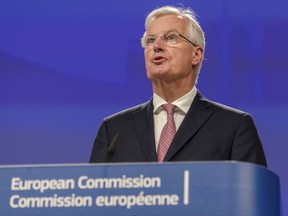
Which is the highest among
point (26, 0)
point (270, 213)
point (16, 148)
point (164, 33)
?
point (26, 0)

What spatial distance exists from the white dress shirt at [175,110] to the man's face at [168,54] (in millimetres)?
72

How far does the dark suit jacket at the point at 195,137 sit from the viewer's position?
7.36 ft

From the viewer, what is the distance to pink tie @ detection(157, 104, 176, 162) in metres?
2.28

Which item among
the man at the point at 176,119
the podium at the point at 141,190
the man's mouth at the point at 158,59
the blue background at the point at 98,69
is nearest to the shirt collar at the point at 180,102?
the man at the point at 176,119

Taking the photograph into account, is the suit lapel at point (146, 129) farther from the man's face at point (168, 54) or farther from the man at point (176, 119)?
the man's face at point (168, 54)

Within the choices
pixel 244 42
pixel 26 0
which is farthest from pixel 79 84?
pixel 244 42

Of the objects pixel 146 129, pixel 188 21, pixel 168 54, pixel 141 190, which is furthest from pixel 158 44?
pixel 141 190

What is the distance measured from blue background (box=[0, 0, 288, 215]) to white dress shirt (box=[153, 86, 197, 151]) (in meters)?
0.35

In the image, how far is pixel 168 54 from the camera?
2.50 metres

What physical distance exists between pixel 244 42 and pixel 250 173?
1431 mm

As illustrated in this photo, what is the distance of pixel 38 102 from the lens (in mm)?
3000

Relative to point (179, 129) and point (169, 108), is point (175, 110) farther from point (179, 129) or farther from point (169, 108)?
point (179, 129)

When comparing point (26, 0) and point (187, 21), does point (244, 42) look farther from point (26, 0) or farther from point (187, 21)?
point (26, 0)

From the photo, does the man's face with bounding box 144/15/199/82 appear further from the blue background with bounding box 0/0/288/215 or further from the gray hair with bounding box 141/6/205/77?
the blue background with bounding box 0/0/288/215
